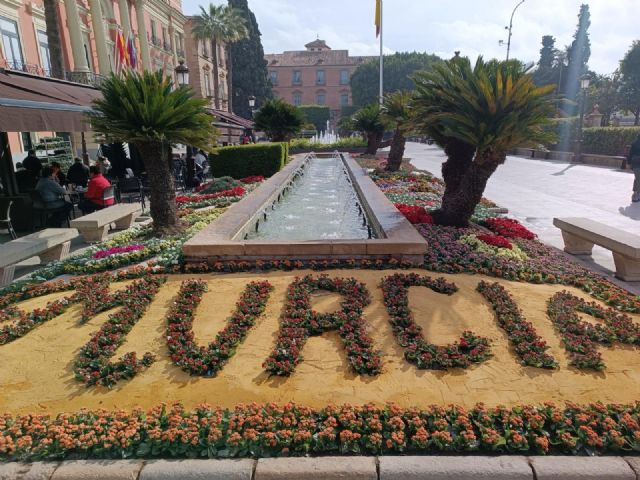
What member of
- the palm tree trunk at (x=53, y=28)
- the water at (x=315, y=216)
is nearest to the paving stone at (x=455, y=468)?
the water at (x=315, y=216)

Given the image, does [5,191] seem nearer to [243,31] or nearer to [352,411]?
[352,411]

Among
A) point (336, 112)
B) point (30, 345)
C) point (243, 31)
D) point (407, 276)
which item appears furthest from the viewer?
point (336, 112)

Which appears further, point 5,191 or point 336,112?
point 336,112

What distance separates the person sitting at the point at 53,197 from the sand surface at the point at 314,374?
4.78 metres

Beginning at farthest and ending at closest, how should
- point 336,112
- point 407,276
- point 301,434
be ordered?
point 336,112 → point 407,276 → point 301,434

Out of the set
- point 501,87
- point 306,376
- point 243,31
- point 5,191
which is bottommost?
point 306,376

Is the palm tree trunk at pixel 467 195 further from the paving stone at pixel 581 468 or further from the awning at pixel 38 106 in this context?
the awning at pixel 38 106

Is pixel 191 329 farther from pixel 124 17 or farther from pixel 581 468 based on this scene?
pixel 124 17

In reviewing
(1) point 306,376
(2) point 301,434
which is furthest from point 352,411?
(1) point 306,376

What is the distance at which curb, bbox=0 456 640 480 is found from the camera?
2.60 meters

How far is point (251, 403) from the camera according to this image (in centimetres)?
323

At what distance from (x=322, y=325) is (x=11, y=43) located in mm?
23748

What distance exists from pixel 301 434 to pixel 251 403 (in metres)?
0.57

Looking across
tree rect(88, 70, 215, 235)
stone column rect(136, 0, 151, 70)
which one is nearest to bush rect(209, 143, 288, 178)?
tree rect(88, 70, 215, 235)
